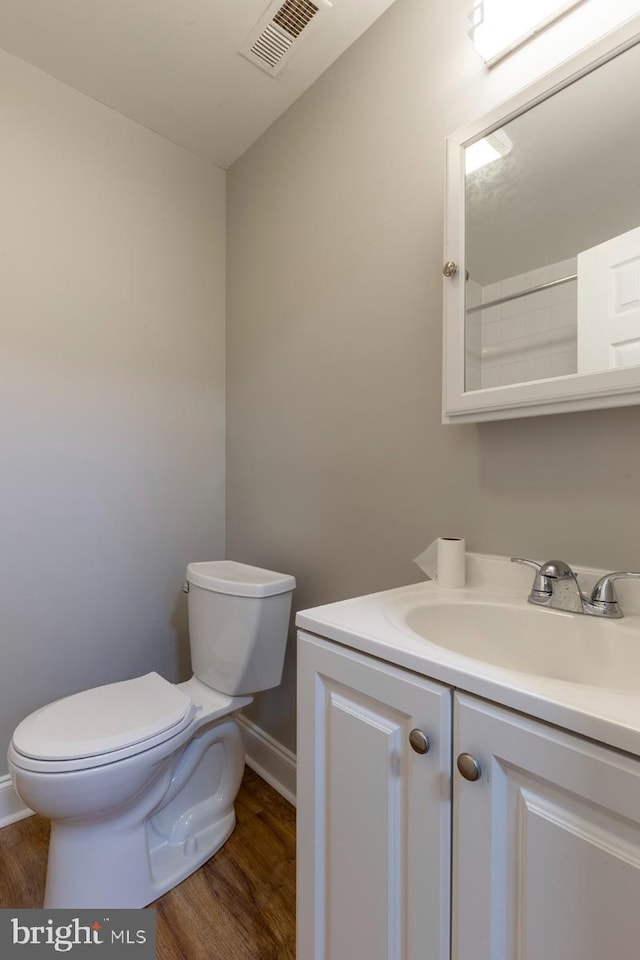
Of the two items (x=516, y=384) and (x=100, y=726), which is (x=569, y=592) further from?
(x=100, y=726)

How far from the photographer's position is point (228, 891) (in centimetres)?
117

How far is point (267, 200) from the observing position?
1725 mm

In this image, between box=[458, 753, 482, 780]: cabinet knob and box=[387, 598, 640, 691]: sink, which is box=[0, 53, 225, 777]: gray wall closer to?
box=[387, 598, 640, 691]: sink

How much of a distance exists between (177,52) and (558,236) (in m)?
1.37

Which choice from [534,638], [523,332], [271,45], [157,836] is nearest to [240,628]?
[157,836]

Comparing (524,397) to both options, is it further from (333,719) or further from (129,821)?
(129,821)

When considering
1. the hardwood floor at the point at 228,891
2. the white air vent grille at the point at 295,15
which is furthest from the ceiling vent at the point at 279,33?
the hardwood floor at the point at 228,891

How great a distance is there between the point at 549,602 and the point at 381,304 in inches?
35.1

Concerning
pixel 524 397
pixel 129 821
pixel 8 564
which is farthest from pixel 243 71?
pixel 129 821

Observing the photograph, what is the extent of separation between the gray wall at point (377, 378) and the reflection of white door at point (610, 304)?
114mm

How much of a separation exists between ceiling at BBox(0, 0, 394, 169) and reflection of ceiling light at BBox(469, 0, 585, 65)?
0.44 metres

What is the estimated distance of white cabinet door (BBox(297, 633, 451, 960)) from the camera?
61 cm

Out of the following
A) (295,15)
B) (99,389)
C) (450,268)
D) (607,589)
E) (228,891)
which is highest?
(295,15)

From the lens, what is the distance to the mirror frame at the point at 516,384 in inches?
31.2
